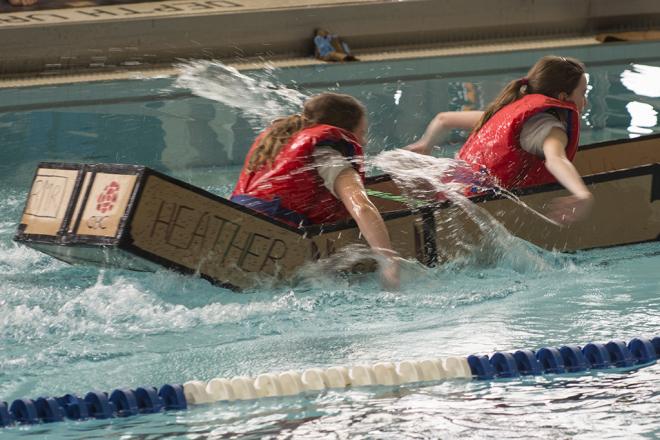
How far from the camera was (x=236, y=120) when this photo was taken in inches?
297

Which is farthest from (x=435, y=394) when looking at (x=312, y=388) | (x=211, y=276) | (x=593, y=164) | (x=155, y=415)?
(x=593, y=164)

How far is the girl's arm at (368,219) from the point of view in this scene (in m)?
3.96

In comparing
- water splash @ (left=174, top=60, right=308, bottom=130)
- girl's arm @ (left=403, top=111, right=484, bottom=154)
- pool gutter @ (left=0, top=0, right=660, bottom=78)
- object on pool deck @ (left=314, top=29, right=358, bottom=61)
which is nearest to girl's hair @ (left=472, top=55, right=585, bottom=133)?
girl's arm @ (left=403, top=111, right=484, bottom=154)

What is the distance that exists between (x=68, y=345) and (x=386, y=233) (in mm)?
1155

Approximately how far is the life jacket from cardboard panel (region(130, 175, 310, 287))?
0.20 metres

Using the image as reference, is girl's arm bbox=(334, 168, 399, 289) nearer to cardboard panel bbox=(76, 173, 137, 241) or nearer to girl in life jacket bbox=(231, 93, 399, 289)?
girl in life jacket bbox=(231, 93, 399, 289)

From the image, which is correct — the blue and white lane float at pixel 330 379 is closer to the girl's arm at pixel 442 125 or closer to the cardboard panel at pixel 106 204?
the cardboard panel at pixel 106 204

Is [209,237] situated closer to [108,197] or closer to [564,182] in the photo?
[108,197]

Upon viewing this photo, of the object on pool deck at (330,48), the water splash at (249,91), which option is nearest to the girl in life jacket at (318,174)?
the water splash at (249,91)

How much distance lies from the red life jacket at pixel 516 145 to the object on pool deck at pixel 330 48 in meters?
4.30

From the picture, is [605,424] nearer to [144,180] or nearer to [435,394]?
[435,394]

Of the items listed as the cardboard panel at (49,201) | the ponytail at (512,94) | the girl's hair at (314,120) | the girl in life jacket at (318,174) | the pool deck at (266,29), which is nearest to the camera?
the cardboard panel at (49,201)

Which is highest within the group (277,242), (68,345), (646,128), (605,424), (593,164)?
(646,128)

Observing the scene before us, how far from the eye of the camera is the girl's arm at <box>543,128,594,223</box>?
4086 mm
